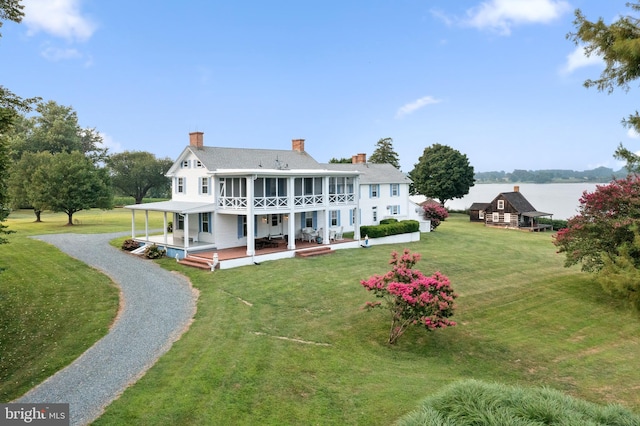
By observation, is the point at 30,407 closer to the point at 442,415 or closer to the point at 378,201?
the point at 442,415

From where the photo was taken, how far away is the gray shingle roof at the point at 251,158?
26.6 metres

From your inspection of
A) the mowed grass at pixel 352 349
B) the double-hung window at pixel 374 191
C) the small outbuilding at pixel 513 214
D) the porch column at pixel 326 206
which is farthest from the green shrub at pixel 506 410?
the small outbuilding at pixel 513 214

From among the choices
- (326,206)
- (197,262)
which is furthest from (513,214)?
(197,262)

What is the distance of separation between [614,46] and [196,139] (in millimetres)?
23510

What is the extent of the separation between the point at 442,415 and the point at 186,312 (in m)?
10.5

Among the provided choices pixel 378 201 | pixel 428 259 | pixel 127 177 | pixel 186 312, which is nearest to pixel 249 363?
pixel 186 312

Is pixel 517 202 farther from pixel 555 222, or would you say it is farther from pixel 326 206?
pixel 326 206

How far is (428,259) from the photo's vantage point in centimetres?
2645

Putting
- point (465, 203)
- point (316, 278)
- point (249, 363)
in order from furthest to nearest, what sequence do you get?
point (465, 203) < point (316, 278) < point (249, 363)

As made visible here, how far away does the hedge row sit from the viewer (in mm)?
30969

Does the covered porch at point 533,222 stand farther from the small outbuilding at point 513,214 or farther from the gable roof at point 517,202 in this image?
the gable roof at point 517,202

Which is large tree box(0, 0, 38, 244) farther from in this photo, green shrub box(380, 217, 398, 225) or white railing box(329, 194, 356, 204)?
green shrub box(380, 217, 398, 225)

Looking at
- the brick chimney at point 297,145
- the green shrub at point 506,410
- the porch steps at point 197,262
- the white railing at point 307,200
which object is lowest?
the green shrub at point 506,410

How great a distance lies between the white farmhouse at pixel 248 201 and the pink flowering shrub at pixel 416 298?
11.0 m
